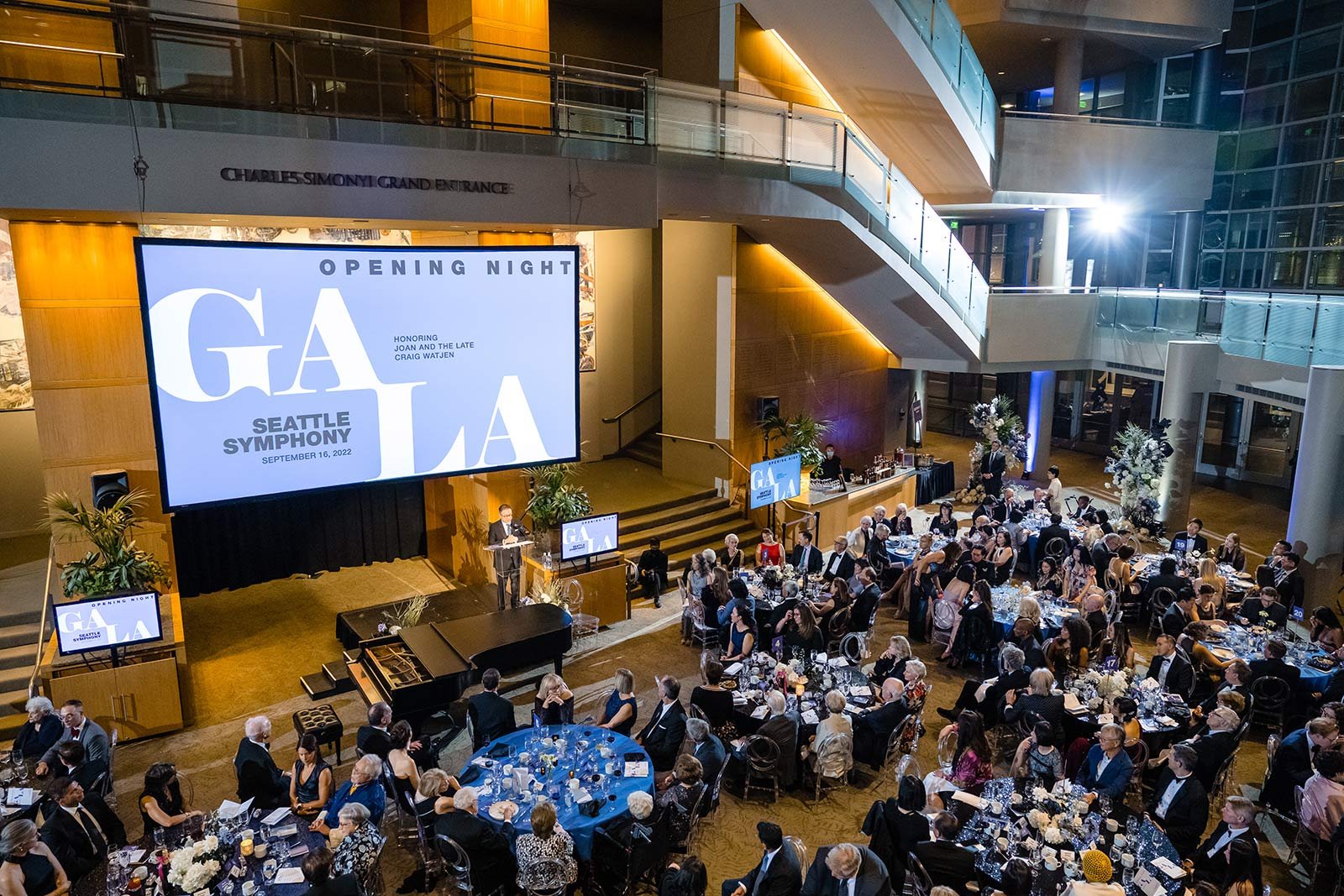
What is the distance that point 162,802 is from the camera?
719cm

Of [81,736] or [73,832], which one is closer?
[73,832]

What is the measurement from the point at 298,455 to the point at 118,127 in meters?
3.69

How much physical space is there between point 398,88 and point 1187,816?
10.3m

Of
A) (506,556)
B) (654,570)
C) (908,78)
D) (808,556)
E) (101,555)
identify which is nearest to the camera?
(101,555)

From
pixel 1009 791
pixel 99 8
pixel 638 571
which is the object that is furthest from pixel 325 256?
pixel 1009 791

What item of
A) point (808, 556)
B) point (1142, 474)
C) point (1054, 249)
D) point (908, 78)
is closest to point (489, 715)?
point (808, 556)

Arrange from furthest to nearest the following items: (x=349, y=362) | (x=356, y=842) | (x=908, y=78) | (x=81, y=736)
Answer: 1. (x=908, y=78)
2. (x=349, y=362)
3. (x=81, y=736)
4. (x=356, y=842)

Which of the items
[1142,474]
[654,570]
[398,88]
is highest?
[398,88]

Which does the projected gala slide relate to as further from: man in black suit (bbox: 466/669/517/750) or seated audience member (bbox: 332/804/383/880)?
seated audience member (bbox: 332/804/383/880)

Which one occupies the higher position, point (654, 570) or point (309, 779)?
point (309, 779)

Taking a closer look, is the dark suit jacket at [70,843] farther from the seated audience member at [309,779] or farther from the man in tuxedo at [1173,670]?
the man in tuxedo at [1173,670]

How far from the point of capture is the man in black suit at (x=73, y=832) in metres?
6.74

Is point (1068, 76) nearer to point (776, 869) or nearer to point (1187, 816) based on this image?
point (1187, 816)

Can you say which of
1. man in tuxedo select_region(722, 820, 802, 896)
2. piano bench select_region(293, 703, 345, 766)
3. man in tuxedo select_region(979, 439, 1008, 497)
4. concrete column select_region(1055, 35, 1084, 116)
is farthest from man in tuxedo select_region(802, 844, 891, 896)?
concrete column select_region(1055, 35, 1084, 116)
